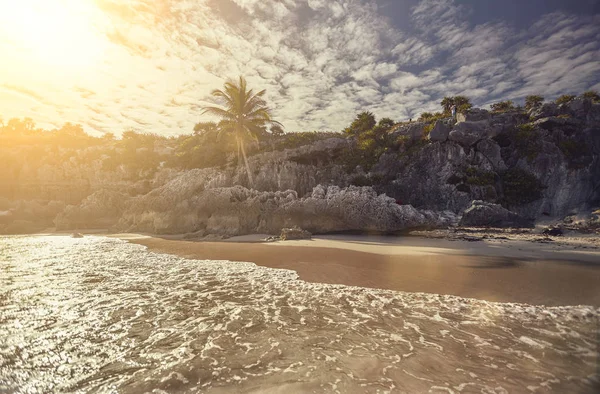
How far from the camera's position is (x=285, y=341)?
4.11 m

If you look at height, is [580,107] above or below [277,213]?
above

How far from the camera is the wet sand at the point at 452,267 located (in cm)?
588

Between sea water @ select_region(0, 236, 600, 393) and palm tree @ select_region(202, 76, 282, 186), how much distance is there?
2218 cm

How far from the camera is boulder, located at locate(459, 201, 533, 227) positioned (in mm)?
15383

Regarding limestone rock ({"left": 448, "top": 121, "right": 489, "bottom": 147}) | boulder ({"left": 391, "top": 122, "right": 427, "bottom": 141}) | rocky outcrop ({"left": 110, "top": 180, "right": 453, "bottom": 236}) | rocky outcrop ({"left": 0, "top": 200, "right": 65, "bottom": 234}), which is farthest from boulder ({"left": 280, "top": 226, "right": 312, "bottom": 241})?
Answer: rocky outcrop ({"left": 0, "top": 200, "right": 65, "bottom": 234})

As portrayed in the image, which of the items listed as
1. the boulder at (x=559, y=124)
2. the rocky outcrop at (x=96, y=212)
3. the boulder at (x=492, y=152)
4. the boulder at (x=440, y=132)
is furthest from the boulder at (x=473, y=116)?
the rocky outcrop at (x=96, y=212)

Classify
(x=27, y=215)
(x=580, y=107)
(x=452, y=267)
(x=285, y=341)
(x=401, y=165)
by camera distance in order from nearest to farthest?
(x=285, y=341) < (x=452, y=267) < (x=401, y=165) < (x=580, y=107) < (x=27, y=215)

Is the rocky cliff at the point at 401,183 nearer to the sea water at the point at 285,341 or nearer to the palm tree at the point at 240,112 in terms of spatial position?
the palm tree at the point at 240,112

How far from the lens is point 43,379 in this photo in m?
3.24

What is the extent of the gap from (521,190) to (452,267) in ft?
55.9

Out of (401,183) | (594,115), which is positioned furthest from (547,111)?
(401,183)

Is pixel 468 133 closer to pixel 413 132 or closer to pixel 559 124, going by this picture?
pixel 413 132

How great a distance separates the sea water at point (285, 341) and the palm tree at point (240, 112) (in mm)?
22179

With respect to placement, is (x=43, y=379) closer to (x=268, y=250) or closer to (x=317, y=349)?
(x=317, y=349)
